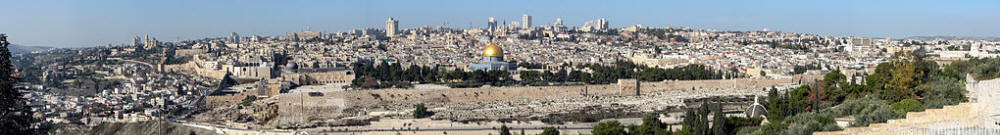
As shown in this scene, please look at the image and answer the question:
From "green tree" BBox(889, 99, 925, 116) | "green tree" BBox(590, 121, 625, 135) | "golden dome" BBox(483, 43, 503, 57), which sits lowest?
"green tree" BBox(590, 121, 625, 135)

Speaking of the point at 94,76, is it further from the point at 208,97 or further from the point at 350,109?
the point at 350,109

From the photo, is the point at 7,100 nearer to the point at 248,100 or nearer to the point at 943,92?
the point at 248,100

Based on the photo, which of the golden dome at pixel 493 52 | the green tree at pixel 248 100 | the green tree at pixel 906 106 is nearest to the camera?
the green tree at pixel 906 106

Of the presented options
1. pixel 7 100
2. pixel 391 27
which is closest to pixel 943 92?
pixel 7 100

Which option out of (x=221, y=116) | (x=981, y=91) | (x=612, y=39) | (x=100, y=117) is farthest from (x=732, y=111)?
(x=612, y=39)

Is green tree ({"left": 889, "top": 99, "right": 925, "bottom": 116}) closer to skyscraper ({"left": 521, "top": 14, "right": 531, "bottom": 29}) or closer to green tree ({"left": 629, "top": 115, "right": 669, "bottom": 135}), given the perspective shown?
green tree ({"left": 629, "top": 115, "right": 669, "bottom": 135})

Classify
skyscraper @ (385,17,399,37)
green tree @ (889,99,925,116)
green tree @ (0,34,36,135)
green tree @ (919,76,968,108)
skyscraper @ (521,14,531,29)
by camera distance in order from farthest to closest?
skyscraper @ (521,14,531,29) → skyscraper @ (385,17,399,37) → green tree @ (919,76,968,108) → green tree @ (889,99,925,116) → green tree @ (0,34,36,135)

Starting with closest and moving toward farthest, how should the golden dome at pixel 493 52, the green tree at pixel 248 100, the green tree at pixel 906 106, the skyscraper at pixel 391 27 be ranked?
the green tree at pixel 906 106, the green tree at pixel 248 100, the golden dome at pixel 493 52, the skyscraper at pixel 391 27

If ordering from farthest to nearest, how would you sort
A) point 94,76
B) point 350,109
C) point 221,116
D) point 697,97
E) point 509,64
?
point 509,64 → point 94,76 → point 697,97 → point 350,109 → point 221,116

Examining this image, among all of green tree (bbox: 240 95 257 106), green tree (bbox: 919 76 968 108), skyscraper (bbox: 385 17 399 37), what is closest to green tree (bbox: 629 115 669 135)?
green tree (bbox: 919 76 968 108)

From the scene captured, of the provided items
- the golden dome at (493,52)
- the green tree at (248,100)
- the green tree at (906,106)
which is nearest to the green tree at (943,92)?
the green tree at (906,106)

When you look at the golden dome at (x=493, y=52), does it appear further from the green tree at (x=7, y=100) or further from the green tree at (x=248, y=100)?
the green tree at (x=7, y=100)
